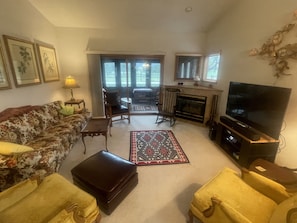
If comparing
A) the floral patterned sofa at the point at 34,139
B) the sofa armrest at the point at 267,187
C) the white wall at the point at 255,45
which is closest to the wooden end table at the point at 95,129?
the floral patterned sofa at the point at 34,139

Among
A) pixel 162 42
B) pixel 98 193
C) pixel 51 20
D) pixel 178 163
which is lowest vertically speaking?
pixel 178 163

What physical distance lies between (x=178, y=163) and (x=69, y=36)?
4391 mm

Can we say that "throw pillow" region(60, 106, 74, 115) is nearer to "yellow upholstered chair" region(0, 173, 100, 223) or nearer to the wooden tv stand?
"yellow upholstered chair" region(0, 173, 100, 223)

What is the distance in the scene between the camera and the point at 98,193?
5.40 feet

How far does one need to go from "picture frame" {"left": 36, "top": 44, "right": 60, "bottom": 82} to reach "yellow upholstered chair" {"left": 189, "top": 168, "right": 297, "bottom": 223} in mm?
4065

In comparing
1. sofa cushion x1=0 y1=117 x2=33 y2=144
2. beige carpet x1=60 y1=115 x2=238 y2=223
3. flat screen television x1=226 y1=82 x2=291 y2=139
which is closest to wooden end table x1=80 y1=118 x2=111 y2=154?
beige carpet x1=60 y1=115 x2=238 y2=223

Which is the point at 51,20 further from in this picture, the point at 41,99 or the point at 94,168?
the point at 94,168

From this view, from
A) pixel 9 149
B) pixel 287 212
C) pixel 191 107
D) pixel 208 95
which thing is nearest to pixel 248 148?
pixel 287 212

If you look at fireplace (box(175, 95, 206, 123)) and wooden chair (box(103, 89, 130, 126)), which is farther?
fireplace (box(175, 95, 206, 123))

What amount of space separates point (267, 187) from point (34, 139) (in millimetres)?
3277

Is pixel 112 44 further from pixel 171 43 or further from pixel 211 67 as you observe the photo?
pixel 211 67

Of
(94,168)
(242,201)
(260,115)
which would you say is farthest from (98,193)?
(260,115)

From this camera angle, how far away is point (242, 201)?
4.43 ft

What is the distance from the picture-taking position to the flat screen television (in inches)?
82.9
